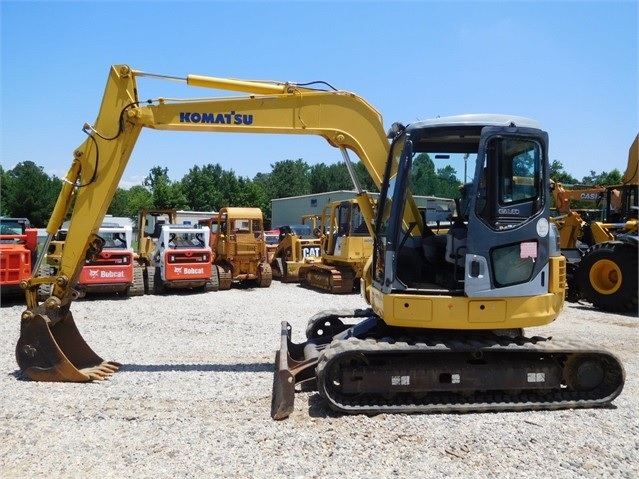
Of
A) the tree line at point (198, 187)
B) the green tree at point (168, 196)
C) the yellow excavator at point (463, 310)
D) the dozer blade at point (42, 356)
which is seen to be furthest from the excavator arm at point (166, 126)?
the green tree at point (168, 196)

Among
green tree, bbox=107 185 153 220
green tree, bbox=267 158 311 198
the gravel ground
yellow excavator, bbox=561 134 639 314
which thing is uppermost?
green tree, bbox=267 158 311 198

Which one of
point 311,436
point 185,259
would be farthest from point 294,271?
point 311,436

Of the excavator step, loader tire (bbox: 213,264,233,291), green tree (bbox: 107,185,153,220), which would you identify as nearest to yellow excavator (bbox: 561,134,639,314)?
the excavator step

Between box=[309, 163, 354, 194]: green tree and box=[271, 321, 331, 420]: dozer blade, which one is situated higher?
box=[309, 163, 354, 194]: green tree

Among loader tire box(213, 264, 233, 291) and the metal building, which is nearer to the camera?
loader tire box(213, 264, 233, 291)

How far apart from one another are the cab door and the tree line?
32541mm

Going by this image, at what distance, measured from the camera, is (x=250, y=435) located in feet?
16.3

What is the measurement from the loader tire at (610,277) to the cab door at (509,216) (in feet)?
27.8

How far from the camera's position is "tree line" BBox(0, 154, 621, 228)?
166 ft

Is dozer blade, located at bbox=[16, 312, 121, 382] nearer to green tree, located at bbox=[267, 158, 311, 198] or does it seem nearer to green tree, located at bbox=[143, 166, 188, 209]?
green tree, located at bbox=[143, 166, 188, 209]

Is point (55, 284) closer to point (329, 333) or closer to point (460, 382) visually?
point (329, 333)

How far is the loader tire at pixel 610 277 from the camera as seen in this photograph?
12.7 m

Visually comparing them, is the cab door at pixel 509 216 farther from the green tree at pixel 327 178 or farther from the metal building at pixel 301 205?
the green tree at pixel 327 178

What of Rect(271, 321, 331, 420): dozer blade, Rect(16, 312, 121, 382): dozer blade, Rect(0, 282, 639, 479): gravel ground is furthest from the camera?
Rect(16, 312, 121, 382): dozer blade
